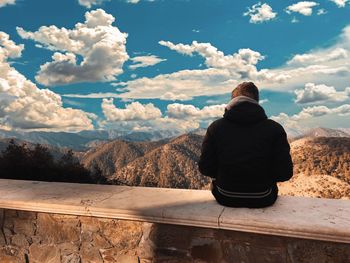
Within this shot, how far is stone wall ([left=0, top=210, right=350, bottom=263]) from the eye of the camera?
266 centimetres

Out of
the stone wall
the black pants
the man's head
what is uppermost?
the man's head

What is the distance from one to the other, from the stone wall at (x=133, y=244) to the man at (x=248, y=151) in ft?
1.14

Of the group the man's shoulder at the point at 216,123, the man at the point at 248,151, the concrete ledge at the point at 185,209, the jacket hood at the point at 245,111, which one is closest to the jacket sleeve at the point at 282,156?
the man at the point at 248,151

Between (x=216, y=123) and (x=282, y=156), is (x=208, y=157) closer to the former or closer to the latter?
(x=216, y=123)

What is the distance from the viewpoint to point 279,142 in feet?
9.25

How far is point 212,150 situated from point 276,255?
38.5 inches

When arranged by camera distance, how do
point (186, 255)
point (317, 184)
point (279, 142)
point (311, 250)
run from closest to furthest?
point (311, 250)
point (279, 142)
point (186, 255)
point (317, 184)

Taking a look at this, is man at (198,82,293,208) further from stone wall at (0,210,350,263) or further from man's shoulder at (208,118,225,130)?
stone wall at (0,210,350,263)

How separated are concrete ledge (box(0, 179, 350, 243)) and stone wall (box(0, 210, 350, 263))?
0.40 ft

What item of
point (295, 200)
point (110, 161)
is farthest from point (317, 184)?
point (110, 161)

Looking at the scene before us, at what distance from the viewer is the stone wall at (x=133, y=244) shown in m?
2.66

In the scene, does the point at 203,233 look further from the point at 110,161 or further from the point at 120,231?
the point at 110,161

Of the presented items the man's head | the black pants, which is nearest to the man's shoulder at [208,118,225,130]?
the man's head

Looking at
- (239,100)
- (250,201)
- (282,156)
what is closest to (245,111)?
(239,100)
